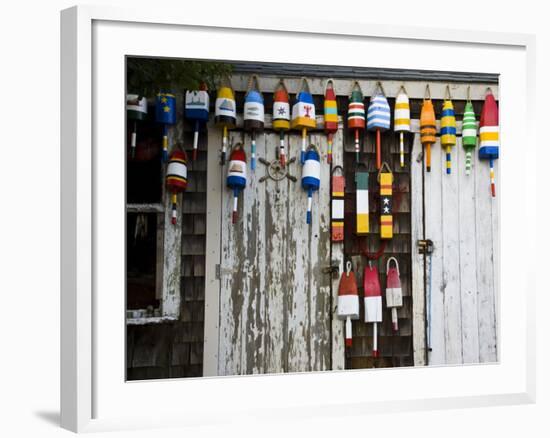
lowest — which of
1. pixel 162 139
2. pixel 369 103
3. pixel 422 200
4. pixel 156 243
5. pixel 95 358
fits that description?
pixel 95 358

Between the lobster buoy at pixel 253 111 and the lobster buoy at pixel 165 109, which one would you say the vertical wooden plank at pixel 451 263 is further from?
the lobster buoy at pixel 165 109

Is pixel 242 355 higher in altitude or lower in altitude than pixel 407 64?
lower

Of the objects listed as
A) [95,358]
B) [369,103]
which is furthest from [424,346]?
[95,358]

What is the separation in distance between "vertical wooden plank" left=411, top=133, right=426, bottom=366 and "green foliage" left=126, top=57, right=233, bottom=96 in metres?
1.42

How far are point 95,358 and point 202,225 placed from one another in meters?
1.45

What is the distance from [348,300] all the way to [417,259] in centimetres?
56

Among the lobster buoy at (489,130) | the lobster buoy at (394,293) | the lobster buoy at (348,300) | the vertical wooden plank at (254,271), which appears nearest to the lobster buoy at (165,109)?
the vertical wooden plank at (254,271)

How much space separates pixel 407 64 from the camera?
2.68m

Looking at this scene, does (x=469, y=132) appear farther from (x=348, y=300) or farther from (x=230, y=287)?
(x=230, y=287)

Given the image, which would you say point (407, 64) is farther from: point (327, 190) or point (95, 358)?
point (95, 358)

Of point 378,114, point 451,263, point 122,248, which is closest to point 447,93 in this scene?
point 378,114

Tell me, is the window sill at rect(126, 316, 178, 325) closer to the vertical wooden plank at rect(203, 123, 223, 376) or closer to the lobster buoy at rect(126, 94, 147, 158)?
the vertical wooden plank at rect(203, 123, 223, 376)

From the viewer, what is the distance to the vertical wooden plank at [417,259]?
3.80 meters

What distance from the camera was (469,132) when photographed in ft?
12.5
